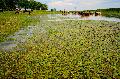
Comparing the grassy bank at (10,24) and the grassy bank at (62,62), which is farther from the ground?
the grassy bank at (10,24)

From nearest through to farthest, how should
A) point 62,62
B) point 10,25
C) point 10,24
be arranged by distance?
point 62,62
point 10,25
point 10,24

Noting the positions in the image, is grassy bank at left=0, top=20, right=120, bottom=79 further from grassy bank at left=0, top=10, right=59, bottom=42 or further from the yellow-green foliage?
the yellow-green foliage

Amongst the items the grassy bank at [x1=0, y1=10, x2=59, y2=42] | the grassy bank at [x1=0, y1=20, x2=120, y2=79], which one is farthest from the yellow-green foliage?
the grassy bank at [x1=0, y1=20, x2=120, y2=79]

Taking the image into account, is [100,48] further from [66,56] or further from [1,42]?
[1,42]

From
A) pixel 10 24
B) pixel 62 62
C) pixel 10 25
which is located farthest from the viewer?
pixel 10 24

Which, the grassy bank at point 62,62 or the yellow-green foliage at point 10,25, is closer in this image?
the grassy bank at point 62,62

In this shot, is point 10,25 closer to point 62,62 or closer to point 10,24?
point 10,24

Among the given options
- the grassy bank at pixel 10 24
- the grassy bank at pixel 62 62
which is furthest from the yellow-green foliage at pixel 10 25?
the grassy bank at pixel 62 62

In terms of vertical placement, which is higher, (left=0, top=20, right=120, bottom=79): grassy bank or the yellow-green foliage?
the yellow-green foliage

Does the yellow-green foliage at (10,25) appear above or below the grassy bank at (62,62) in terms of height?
above

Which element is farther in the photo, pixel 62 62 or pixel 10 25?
pixel 10 25

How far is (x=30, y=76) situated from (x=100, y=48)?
8.08 meters

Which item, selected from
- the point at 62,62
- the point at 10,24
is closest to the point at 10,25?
the point at 10,24

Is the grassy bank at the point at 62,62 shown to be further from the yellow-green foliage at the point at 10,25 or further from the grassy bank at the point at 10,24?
the yellow-green foliage at the point at 10,25
